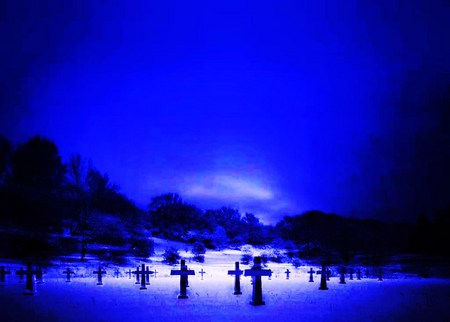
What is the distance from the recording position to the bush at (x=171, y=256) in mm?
52156

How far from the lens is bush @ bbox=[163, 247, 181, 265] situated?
171ft

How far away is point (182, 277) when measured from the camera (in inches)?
659

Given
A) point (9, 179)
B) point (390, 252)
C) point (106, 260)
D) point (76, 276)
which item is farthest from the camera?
point (390, 252)

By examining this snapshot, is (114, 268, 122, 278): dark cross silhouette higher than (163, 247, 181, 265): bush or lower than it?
lower

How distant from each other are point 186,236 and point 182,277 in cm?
4625

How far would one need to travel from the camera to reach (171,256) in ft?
174

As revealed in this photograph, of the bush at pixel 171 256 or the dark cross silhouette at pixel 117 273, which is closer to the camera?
the dark cross silhouette at pixel 117 273

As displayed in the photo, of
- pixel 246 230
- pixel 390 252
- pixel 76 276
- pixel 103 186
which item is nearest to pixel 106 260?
pixel 76 276

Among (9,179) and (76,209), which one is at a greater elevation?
(9,179)

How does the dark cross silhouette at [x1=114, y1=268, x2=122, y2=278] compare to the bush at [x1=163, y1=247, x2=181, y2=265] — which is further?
the bush at [x1=163, y1=247, x2=181, y2=265]

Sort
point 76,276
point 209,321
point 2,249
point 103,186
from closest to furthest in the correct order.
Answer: point 209,321
point 76,276
point 2,249
point 103,186

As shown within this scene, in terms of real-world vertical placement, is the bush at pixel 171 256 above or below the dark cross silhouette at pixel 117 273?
above

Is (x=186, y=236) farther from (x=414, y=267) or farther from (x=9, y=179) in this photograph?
(x=414, y=267)

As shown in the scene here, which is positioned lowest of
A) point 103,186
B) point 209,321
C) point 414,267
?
point 414,267
